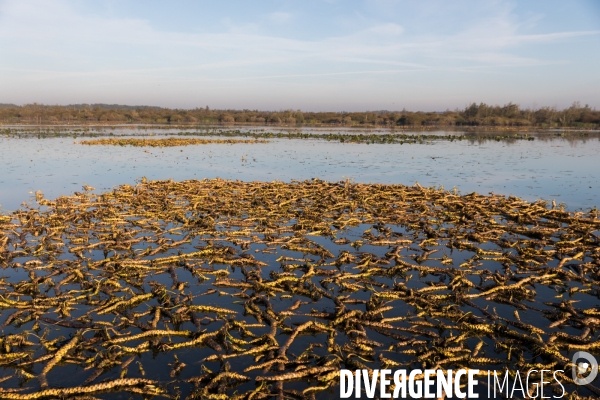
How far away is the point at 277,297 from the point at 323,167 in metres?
20.3

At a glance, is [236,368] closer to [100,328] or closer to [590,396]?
[100,328]

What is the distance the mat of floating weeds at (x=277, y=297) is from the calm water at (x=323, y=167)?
19.6 ft

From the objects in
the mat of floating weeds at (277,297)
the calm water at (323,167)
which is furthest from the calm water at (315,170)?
the mat of floating weeds at (277,297)

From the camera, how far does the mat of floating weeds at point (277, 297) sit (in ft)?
18.2

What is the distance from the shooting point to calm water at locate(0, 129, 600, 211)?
64.6 feet

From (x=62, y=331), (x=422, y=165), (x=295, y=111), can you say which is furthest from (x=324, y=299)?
(x=295, y=111)

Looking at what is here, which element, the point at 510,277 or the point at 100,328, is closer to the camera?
the point at 100,328

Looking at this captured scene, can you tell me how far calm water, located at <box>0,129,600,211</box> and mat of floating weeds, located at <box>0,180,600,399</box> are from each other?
598cm

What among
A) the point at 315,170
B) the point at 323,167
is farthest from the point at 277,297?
the point at 323,167

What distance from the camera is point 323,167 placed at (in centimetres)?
2773

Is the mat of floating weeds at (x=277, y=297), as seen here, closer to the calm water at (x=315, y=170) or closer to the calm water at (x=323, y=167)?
the calm water at (x=315, y=170)

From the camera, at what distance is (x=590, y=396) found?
5.06 metres

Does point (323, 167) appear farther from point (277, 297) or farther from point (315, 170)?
point (277, 297)

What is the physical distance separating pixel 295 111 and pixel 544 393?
12483 centimetres
